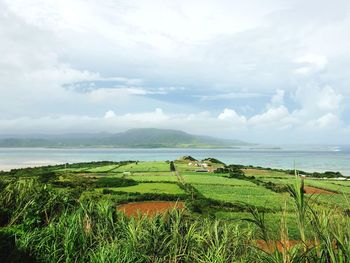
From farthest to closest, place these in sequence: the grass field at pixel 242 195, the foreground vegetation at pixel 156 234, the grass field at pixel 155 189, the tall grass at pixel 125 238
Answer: the grass field at pixel 155 189 < the grass field at pixel 242 195 < the tall grass at pixel 125 238 < the foreground vegetation at pixel 156 234

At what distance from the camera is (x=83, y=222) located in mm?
9469

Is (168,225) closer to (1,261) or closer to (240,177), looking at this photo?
(1,261)

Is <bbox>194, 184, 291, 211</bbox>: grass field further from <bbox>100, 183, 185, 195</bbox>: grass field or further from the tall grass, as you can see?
the tall grass

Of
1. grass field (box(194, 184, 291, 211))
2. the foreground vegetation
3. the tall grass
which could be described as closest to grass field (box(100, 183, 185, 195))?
grass field (box(194, 184, 291, 211))

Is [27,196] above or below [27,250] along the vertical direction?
above

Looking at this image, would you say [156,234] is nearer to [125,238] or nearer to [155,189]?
[125,238]

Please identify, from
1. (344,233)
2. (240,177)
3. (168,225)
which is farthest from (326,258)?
(240,177)

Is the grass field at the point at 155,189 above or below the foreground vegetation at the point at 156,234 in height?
below

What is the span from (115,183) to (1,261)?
29460mm

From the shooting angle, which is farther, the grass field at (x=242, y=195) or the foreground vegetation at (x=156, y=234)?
the grass field at (x=242, y=195)

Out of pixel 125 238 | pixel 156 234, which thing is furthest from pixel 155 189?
pixel 156 234

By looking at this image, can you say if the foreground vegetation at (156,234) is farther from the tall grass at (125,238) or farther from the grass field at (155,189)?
the grass field at (155,189)

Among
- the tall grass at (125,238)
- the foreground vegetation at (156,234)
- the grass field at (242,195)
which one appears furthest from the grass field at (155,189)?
the tall grass at (125,238)

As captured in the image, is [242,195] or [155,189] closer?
[242,195]
